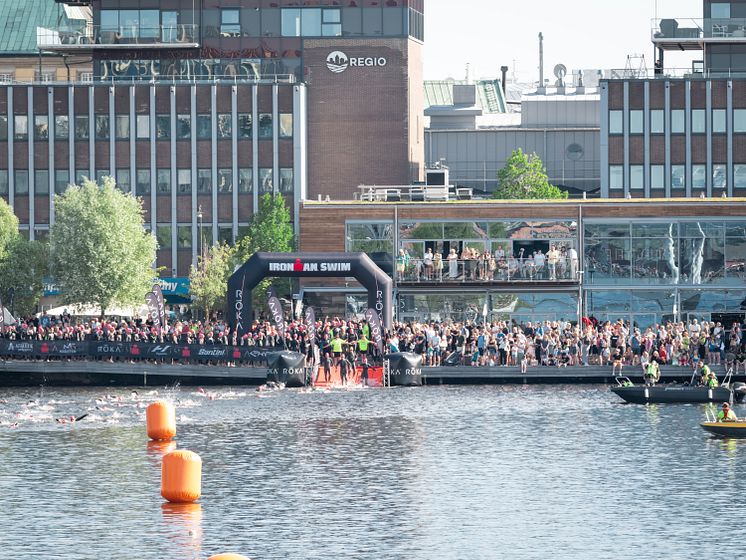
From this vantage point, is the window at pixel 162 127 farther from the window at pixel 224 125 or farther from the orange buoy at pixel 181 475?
the orange buoy at pixel 181 475

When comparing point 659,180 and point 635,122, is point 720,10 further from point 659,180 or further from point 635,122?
point 659,180

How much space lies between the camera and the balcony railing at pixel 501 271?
84375mm

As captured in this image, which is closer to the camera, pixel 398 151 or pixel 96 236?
pixel 96 236

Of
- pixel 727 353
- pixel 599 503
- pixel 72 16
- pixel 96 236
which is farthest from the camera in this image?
pixel 72 16

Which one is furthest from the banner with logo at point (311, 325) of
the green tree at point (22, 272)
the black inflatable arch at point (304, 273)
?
the green tree at point (22, 272)

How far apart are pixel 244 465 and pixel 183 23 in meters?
73.2

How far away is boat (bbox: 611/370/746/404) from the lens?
65.4 m

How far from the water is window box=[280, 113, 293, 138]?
48171mm

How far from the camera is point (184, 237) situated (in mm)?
117000

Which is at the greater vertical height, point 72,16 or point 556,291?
point 72,16

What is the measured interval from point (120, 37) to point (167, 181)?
1140 centimetres

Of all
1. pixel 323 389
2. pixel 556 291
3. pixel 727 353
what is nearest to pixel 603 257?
pixel 556 291

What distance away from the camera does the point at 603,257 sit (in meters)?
85.8

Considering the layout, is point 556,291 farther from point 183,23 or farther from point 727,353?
point 183,23
